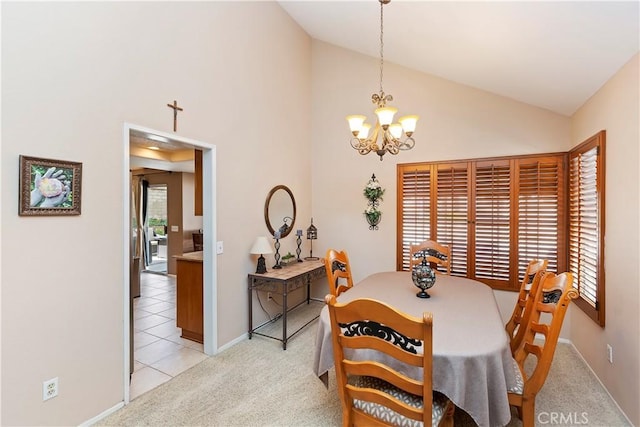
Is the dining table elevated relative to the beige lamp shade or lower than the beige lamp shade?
lower

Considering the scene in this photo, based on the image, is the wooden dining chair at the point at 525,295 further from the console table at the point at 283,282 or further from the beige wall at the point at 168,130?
the console table at the point at 283,282

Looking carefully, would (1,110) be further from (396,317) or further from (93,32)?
(396,317)

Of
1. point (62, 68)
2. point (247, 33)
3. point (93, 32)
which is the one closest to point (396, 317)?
point (62, 68)

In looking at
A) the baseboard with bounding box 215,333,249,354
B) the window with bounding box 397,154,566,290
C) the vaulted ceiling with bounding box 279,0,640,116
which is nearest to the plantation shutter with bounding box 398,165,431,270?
the window with bounding box 397,154,566,290

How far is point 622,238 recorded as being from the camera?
86.4 inches

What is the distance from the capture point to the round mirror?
3910 millimetres

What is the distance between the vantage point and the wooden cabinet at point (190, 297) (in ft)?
11.2

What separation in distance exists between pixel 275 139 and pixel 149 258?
5.35 m

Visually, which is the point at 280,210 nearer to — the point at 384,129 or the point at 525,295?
the point at 384,129

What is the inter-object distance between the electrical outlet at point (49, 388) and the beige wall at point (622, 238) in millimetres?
3779

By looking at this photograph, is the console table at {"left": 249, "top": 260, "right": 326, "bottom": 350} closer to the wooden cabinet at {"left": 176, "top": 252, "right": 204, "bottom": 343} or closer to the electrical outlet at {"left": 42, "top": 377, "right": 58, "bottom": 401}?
the wooden cabinet at {"left": 176, "top": 252, "right": 204, "bottom": 343}

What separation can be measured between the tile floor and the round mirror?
164cm

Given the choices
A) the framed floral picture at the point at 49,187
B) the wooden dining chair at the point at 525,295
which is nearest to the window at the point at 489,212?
the wooden dining chair at the point at 525,295

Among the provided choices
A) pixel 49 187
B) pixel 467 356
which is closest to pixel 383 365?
pixel 467 356
